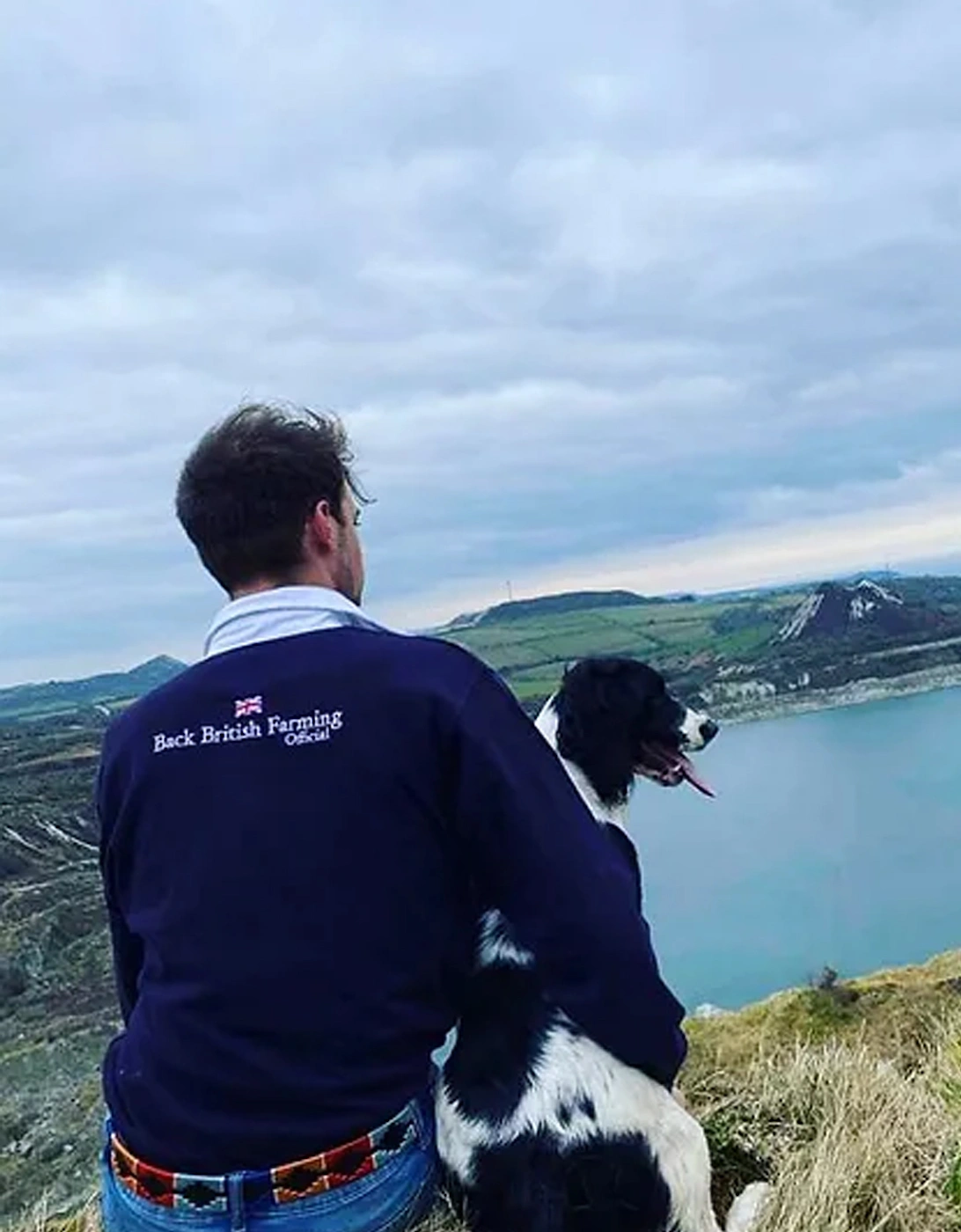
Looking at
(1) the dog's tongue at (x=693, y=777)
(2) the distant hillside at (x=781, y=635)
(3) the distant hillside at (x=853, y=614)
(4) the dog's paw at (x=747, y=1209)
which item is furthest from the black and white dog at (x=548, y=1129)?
(3) the distant hillside at (x=853, y=614)

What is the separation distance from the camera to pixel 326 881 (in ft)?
7.39

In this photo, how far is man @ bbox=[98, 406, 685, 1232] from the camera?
7.38ft

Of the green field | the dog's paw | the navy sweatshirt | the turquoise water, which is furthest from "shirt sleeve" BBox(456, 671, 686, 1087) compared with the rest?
the green field

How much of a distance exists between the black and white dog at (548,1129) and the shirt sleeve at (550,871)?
0.39 ft

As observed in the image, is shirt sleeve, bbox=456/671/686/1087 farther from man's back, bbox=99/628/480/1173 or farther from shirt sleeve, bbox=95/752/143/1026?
shirt sleeve, bbox=95/752/143/1026

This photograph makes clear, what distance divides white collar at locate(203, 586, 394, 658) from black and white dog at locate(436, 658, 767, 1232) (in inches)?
27.3

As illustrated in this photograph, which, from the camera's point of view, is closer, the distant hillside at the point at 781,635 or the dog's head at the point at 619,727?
the dog's head at the point at 619,727

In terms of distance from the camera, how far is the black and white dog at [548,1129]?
2.43 meters

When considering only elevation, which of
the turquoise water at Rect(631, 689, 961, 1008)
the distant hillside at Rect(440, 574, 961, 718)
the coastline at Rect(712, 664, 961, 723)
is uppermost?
the distant hillside at Rect(440, 574, 961, 718)

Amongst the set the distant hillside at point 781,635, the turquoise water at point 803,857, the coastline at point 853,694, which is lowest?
the turquoise water at point 803,857

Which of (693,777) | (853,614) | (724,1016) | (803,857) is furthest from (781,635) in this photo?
(693,777)

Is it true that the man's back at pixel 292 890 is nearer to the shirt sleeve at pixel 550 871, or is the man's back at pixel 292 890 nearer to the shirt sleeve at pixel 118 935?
the shirt sleeve at pixel 550 871

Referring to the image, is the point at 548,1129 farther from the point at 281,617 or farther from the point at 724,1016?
the point at 724,1016

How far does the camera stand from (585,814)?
94.8 inches
